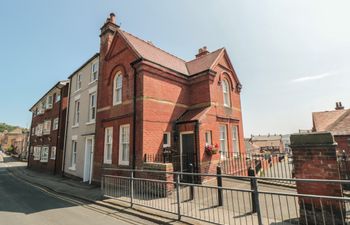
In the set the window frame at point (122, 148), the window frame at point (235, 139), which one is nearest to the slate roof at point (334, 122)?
the window frame at point (235, 139)

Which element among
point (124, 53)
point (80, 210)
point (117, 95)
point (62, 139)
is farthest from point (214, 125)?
point (62, 139)

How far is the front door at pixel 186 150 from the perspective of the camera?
11375mm

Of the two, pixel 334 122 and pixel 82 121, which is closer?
pixel 82 121

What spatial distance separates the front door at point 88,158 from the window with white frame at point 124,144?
13.5 ft

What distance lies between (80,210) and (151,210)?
298 centimetres

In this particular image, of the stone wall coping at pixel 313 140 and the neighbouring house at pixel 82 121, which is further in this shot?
the neighbouring house at pixel 82 121

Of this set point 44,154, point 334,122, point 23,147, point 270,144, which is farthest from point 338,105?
point 23,147

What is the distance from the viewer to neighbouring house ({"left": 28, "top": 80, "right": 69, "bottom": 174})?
792 inches

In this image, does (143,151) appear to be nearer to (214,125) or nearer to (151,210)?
(151,210)

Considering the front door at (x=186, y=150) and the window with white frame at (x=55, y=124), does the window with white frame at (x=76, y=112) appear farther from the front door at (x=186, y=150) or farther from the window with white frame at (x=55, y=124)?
the front door at (x=186, y=150)

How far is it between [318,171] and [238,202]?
2.08 metres

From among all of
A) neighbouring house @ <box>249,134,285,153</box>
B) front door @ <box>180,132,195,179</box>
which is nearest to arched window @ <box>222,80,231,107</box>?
front door @ <box>180,132,195,179</box>

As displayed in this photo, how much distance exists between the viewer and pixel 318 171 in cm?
466

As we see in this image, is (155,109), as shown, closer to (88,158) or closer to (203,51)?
(88,158)
